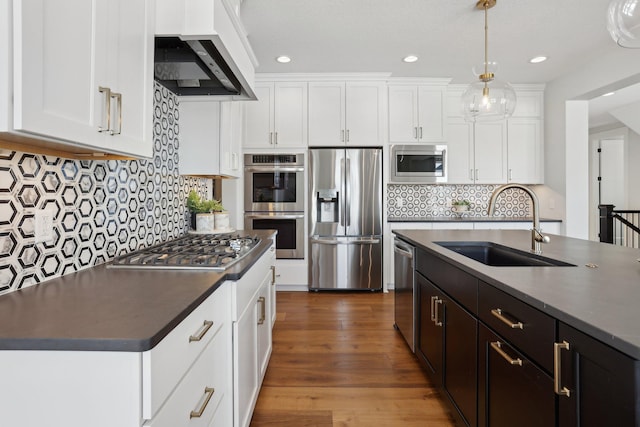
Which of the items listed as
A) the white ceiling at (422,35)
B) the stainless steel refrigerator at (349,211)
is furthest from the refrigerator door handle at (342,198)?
the white ceiling at (422,35)

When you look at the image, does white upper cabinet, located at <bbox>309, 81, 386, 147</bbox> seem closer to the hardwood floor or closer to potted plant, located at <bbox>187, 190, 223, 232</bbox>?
potted plant, located at <bbox>187, 190, 223, 232</bbox>

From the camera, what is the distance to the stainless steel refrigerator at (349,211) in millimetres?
4137

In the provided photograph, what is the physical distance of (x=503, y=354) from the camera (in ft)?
3.94

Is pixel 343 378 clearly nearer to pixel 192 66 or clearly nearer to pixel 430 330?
pixel 430 330

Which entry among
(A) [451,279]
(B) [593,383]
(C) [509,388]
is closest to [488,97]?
(A) [451,279]

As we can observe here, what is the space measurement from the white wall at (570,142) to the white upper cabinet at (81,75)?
4.51 meters

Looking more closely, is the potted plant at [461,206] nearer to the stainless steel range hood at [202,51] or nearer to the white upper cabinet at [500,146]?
the white upper cabinet at [500,146]

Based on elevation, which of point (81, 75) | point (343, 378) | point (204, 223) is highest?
point (81, 75)

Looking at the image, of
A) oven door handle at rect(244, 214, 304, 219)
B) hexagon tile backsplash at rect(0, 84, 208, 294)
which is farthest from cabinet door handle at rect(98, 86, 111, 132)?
oven door handle at rect(244, 214, 304, 219)

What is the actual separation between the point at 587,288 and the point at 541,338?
0.27 metres

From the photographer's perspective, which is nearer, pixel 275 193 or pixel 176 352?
pixel 176 352

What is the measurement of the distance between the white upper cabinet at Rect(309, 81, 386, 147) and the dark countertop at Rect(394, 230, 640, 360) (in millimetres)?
2513

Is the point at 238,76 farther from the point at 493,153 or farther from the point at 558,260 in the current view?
the point at 493,153

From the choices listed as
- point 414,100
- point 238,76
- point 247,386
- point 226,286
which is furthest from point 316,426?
point 414,100
